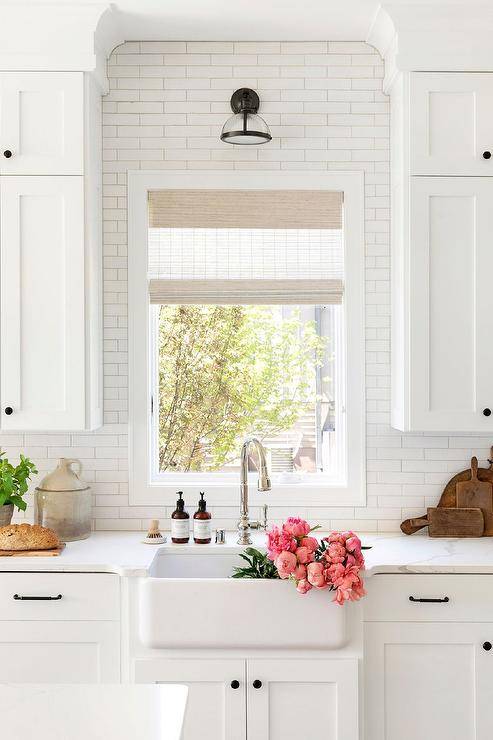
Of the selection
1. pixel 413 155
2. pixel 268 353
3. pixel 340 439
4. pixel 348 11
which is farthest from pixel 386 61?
pixel 340 439

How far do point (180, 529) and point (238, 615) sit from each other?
0.52 metres

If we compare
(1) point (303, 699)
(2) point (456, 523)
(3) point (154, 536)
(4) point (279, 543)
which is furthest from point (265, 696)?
(2) point (456, 523)

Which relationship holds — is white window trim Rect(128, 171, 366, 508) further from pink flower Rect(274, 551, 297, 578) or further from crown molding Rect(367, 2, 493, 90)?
pink flower Rect(274, 551, 297, 578)

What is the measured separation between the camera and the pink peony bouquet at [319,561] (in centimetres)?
244

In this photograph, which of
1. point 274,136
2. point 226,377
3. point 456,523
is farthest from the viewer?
point 226,377

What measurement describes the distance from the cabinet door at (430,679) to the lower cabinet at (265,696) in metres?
0.15

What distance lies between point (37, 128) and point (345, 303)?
1.39 metres

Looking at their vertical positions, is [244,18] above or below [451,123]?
above

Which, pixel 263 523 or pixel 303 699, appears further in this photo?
pixel 263 523

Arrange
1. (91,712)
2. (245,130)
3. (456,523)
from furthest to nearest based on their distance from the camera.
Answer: (456,523), (245,130), (91,712)

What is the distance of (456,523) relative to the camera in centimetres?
308

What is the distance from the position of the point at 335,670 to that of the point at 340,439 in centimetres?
104

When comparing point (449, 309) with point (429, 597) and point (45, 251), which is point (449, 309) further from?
point (45, 251)

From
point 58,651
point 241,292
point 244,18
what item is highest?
point 244,18
